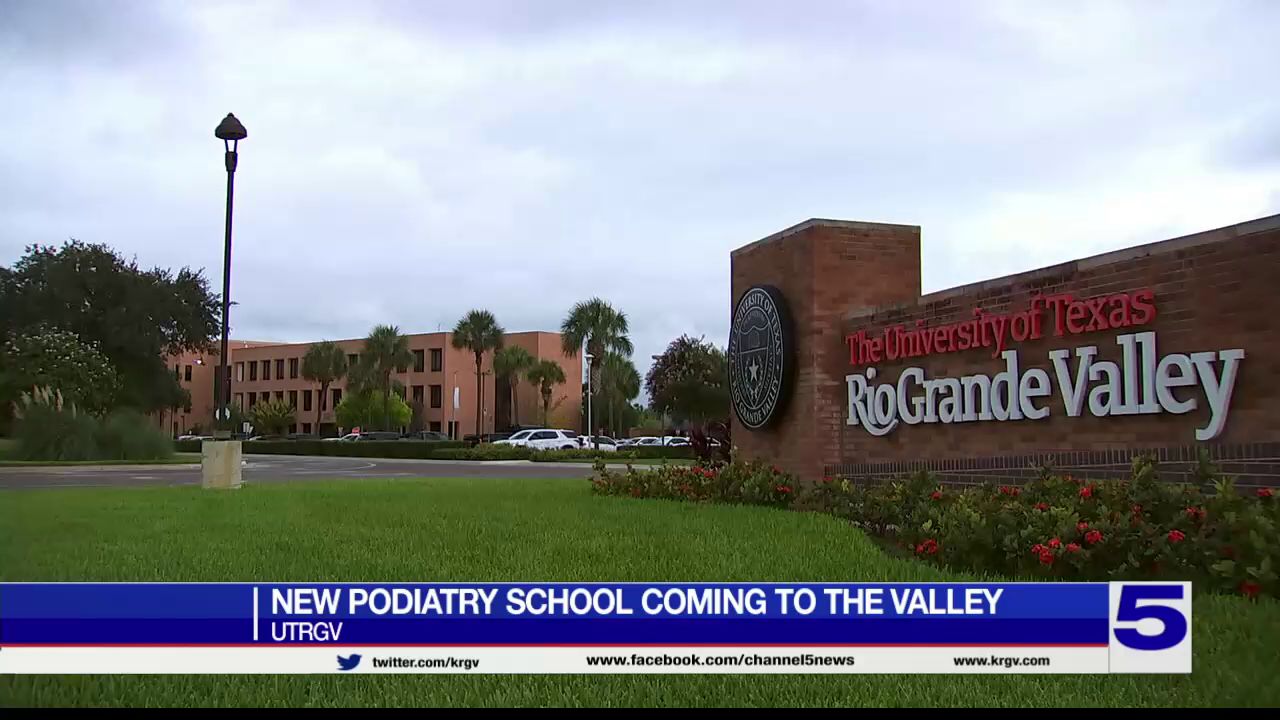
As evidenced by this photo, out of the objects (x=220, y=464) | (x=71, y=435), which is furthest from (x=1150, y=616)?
(x=71, y=435)

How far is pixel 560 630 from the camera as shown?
4.27 m

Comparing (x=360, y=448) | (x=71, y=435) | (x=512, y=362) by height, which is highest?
(x=512, y=362)

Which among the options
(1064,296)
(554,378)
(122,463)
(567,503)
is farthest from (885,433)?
(554,378)

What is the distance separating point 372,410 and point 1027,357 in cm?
6581

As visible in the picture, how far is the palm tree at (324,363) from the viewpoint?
263 feet

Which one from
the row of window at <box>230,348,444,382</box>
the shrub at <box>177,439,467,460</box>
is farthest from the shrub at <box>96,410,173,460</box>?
the row of window at <box>230,348,444,382</box>

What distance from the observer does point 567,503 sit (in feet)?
38.3

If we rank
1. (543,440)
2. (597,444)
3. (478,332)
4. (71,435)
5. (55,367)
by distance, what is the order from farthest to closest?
1. (478,332)
2. (543,440)
3. (597,444)
4. (55,367)
5. (71,435)

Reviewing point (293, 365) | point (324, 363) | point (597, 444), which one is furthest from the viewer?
point (293, 365)

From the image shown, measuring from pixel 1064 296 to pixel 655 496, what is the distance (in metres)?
5.34

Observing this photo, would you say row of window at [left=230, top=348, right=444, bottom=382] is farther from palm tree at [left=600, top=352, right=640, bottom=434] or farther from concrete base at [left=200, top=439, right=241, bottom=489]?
concrete base at [left=200, top=439, right=241, bottom=489]

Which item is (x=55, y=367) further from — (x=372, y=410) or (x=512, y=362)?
(x=512, y=362)

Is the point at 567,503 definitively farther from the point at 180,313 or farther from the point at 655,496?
the point at 180,313

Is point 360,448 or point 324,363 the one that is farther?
point 324,363
